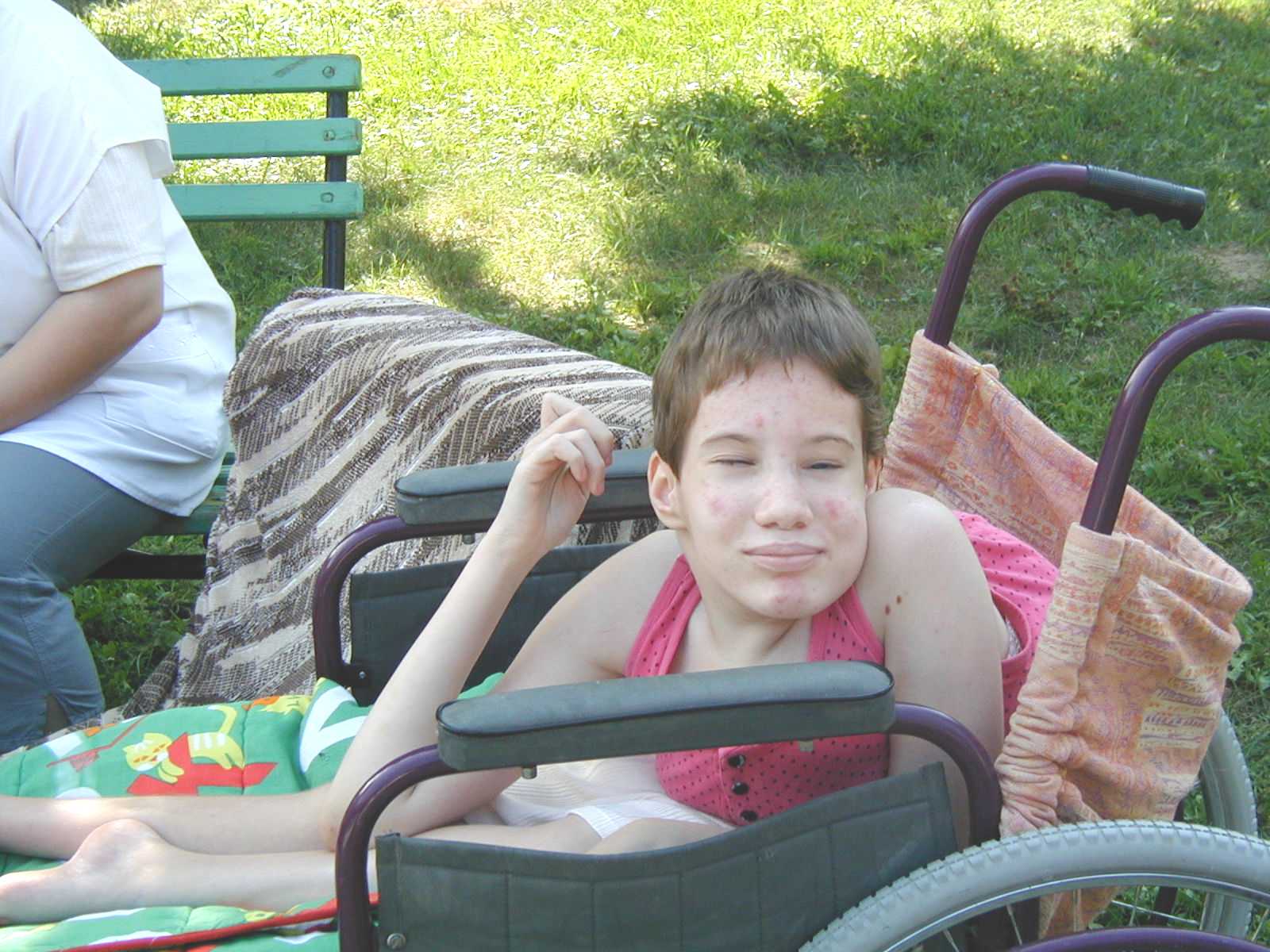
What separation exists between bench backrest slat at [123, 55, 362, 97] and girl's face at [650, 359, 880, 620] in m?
2.19

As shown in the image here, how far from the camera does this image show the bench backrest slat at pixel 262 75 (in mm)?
3572

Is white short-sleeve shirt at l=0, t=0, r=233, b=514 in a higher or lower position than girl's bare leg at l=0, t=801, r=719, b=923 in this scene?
higher

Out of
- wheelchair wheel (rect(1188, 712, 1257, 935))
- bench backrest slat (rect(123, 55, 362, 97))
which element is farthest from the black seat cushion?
bench backrest slat (rect(123, 55, 362, 97))

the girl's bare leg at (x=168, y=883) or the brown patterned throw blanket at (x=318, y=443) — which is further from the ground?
the brown patterned throw blanket at (x=318, y=443)

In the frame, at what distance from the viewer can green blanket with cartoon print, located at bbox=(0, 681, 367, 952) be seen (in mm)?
2123

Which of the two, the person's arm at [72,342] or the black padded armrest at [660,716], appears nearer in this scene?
the black padded armrest at [660,716]

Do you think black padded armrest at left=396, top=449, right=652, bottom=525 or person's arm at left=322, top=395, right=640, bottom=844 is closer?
person's arm at left=322, top=395, right=640, bottom=844

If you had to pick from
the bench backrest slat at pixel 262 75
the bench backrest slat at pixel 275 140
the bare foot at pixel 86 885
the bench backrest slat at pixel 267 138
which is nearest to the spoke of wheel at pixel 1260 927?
the bare foot at pixel 86 885

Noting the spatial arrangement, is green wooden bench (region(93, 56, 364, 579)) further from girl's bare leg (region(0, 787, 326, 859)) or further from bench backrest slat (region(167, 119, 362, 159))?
girl's bare leg (region(0, 787, 326, 859))

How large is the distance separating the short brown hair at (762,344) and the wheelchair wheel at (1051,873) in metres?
0.53

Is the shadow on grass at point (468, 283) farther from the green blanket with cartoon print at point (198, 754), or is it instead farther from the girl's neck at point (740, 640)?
the girl's neck at point (740, 640)

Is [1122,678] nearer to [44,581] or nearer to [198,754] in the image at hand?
[198,754]

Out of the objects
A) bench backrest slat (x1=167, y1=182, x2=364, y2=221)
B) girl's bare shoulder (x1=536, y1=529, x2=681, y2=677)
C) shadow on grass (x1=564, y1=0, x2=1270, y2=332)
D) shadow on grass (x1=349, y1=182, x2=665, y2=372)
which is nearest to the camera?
girl's bare shoulder (x1=536, y1=529, x2=681, y2=677)

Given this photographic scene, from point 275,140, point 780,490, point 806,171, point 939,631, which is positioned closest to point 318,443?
point 275,140
